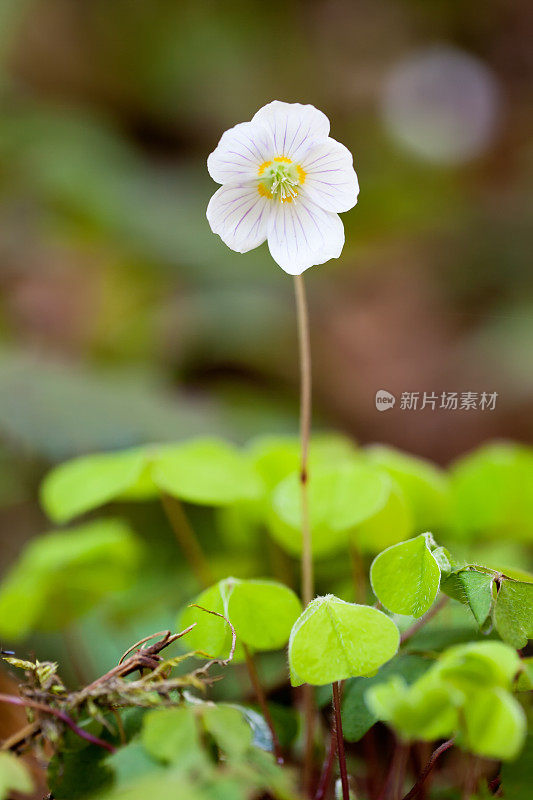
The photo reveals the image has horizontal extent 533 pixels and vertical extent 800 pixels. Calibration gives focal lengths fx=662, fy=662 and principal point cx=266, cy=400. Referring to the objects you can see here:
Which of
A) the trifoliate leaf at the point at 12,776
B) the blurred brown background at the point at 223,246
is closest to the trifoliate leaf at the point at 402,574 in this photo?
the trifoliate leaf at the point at 12,776

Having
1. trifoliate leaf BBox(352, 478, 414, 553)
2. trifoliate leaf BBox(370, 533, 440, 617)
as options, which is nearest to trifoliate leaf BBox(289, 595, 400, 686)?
trifoliate leaf BBox(370, 533, 440, 617)

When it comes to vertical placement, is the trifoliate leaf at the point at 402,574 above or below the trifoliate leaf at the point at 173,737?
above

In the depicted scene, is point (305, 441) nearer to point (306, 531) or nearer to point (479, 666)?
point (306, 531)

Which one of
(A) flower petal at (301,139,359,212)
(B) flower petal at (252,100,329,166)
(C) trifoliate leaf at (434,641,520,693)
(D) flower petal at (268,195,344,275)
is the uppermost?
(B) flower petal at (252,100,329,166)

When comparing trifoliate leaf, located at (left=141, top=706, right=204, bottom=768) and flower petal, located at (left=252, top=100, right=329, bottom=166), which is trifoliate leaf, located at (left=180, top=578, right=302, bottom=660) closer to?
trifoliate leaf, located at (left=141, top=706, right=204, bottom=768)

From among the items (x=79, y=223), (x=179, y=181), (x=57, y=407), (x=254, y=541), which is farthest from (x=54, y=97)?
(x=254, y=541)

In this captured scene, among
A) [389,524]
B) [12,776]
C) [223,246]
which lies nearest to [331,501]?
[389,524]

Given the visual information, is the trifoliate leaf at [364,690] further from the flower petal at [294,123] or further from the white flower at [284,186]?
the flower petal at [294,123]
